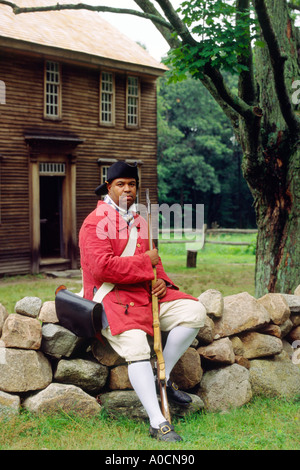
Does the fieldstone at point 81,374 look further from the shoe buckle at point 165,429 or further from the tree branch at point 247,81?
the tree branch at point 247,81

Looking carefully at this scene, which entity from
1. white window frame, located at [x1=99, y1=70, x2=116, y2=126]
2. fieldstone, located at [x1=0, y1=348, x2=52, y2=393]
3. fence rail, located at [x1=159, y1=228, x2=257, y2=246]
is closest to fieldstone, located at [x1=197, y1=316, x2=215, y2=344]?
fieldstone, located at [x1=0, y1=348, x2=52, y2=393]

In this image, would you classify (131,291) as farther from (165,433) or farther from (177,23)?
(177,23)

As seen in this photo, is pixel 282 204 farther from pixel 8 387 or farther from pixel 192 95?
→ pixel 192 95

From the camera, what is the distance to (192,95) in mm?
39375

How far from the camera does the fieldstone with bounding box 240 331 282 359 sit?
15.9 feet

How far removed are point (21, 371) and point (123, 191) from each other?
1551 millimetres

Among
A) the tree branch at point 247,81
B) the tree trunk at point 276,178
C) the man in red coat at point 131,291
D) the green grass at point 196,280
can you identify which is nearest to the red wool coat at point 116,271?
the man in red coat at point 131,291

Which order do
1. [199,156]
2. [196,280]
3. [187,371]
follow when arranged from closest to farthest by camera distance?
[187,371] → [196,280] → [199,156]

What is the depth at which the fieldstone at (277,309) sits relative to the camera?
498 cm

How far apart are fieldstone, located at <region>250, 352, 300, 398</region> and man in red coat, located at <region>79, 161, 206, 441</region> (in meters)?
0.80

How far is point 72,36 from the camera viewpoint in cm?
1586

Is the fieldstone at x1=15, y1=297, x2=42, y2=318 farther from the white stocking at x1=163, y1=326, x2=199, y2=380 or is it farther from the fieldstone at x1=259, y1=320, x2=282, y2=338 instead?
the fieldstone at x1=259, y1=320, x2=282, y2=338

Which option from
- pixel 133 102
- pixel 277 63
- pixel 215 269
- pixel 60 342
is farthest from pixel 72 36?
pixel 60 342

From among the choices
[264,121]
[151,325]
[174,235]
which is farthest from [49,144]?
[174,235]
